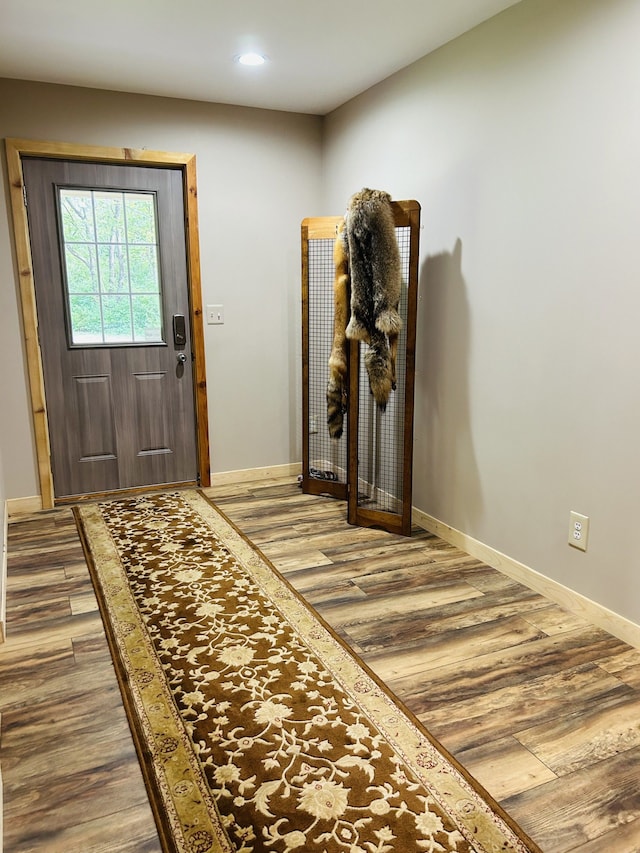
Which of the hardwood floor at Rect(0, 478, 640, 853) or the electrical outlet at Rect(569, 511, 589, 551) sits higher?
the electrical outlet at Rect(569, 511, 589, 551)

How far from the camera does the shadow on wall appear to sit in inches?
123

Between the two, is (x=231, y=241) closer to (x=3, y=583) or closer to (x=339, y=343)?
(x=339, y=343)

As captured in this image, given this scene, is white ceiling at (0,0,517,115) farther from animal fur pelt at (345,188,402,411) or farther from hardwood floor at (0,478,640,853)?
hardwood floor at (0,478,640,853)

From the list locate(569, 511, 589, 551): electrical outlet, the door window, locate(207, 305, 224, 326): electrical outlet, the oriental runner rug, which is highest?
the door window

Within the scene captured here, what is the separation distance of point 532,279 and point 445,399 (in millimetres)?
830

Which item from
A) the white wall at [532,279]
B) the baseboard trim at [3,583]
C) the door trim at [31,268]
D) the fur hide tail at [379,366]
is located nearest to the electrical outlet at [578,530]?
the white wall at [532,279]

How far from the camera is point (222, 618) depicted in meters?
2.52

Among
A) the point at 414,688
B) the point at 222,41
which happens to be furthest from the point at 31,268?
the point at 414,688

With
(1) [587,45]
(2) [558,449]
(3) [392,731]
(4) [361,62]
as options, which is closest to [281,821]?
(3) [392,731]

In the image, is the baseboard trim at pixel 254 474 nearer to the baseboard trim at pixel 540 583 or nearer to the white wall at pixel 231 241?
the white wall at pixel 231 241

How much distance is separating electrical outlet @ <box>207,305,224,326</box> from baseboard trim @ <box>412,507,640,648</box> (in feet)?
5.96

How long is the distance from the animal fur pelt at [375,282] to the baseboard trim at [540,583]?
80 centimetres

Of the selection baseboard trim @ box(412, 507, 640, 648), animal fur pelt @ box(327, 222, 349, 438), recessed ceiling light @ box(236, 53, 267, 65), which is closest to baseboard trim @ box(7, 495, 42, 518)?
animal fur pelt @ box(327, 222, 349, 438)

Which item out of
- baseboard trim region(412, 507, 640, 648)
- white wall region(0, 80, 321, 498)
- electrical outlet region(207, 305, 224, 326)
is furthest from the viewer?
electrical outlet region(207, 305, 224, 326)
